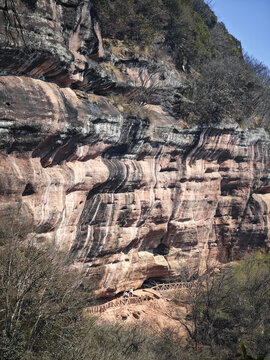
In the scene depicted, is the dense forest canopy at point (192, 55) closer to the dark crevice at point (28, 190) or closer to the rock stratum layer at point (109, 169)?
the rock stratum layer at point (109, 169)

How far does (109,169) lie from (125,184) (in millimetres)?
1420

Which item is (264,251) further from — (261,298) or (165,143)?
(165,143)

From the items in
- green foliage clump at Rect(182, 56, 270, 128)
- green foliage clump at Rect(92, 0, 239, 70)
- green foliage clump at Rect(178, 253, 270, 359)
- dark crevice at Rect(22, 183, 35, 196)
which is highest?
green foliage clump at Rect(92, 0, 239, 70)

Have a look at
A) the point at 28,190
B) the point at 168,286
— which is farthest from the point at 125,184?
the point at 168,286

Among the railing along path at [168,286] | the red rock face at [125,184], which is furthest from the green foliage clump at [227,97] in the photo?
the railing along path at [168,286]

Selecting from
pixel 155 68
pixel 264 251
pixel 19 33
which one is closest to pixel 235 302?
pixel 264 251

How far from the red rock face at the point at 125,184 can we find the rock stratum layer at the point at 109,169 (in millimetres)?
52

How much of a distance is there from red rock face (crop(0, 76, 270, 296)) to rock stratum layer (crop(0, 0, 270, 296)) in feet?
0.17

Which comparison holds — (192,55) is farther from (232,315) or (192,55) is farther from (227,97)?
(232,315)

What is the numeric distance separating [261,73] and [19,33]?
30.9m

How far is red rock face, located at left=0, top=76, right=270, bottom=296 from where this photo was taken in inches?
494

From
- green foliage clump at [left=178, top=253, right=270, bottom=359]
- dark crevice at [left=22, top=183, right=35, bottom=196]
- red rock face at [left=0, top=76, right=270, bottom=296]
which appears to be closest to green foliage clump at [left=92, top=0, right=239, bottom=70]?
red rock face at [left=0, top=76, right=270, bottom=296]

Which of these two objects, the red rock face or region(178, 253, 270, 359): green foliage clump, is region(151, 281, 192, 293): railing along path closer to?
the red rock face

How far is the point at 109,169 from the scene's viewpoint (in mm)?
16219
